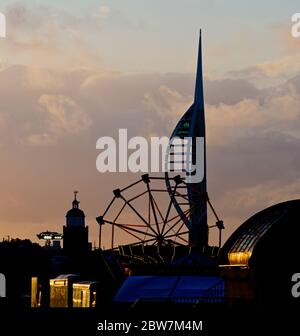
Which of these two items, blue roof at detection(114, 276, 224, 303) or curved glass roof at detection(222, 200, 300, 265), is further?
blue roof at detection(114, 276, 224, 303)

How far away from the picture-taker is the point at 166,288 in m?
132

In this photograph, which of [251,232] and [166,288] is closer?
[251,232]

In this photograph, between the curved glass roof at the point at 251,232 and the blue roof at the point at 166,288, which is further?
the blue roof at the point at 166,288

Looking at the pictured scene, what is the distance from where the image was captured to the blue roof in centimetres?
12591

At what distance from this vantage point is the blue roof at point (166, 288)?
126 m

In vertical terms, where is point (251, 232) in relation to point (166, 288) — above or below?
above

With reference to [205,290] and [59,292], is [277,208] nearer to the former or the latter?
[205,290]
